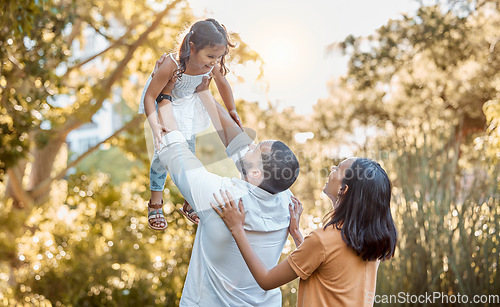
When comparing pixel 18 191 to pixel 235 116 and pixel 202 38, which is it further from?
pixel 202 38

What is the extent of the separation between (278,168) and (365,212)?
1.15 ft

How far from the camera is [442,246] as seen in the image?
14.7 ft

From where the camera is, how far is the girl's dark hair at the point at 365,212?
78.1 inches

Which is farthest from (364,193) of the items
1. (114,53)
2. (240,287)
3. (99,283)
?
(114,53)

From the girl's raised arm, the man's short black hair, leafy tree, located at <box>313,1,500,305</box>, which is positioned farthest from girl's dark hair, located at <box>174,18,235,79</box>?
leafy tree, located at <box>313,1,500,305</box>

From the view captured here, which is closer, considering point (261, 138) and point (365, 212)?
point (365, 212)

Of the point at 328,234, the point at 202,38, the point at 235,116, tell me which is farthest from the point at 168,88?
the point at 328,234

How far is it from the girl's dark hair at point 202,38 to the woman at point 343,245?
0.63 metres

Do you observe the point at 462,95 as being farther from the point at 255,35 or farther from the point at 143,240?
the point at 143,240

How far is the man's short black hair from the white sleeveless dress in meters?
0.50

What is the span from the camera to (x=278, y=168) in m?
1.97

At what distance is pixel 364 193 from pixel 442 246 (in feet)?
9.14

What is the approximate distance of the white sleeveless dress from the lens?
2.33 metres

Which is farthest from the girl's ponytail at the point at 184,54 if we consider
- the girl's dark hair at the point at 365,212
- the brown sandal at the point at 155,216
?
the girl's dark hair at the point at 365,212
